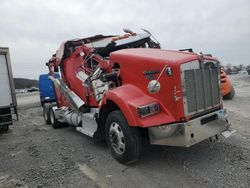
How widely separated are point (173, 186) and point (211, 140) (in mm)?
1987

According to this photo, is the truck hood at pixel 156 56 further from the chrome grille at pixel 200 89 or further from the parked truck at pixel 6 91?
the parked truck at pixel 6 91

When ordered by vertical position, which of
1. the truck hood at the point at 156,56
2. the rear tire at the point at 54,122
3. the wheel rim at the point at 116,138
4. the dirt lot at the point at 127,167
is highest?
the truck hood at the point at 156,56

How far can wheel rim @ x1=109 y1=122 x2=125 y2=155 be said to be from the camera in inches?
220

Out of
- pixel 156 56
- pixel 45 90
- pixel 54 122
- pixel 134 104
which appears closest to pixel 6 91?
pixel 54 122

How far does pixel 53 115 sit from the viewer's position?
10516 millimetres

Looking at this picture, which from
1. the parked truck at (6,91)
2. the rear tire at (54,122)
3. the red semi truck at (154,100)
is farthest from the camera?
the rear tire at (54,122)

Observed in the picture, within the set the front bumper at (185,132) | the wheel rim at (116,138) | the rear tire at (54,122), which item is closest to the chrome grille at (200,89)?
the front bumper at (185,132)

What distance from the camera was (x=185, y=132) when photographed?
4.87 metres

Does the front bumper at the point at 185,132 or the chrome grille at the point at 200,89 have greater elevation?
the chrome grille at the point at 200,89

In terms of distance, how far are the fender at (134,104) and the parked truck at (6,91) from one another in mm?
5676

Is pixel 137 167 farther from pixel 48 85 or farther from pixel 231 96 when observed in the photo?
pixel 48 85

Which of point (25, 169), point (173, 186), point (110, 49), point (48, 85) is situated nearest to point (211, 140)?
point (173, 186)

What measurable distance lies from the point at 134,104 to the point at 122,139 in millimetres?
767

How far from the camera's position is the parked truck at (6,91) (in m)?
10.1
